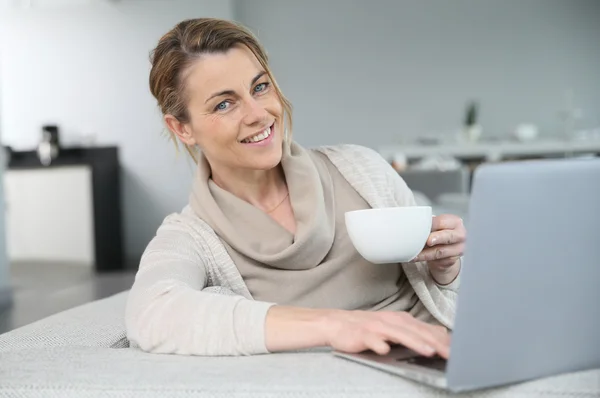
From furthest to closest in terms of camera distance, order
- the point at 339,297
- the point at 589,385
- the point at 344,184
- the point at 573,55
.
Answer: the point at 573,55 → the point at 344,184 → the point at 339,297 → the point at 589,385

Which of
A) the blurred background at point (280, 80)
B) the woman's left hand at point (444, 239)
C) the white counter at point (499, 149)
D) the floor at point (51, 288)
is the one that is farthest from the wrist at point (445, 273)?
the blurred background at point (280, 80)

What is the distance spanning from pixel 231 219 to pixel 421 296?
0.38m

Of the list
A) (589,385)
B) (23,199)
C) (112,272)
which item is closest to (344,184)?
(589,385)

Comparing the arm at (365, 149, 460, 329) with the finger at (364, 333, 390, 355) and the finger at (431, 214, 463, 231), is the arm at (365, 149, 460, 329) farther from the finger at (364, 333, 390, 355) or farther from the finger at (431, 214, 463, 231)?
the finger at (364, 333, 390, 355)

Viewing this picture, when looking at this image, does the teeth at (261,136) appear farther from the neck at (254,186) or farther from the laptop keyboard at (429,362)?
the laptop keyboard at (429,362)

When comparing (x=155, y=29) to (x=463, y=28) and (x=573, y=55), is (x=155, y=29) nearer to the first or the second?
(x=463, y=28)

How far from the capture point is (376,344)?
88 cm

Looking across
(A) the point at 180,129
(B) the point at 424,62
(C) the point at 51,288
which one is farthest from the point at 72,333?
(B) the point at 424,62

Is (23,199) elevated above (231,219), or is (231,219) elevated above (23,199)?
(231,219)

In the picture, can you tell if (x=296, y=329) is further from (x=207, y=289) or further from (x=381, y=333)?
(x=207, y=289)

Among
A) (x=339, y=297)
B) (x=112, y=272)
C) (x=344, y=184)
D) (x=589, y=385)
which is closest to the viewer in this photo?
(x=589, y=385)

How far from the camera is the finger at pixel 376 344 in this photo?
872 millimetres

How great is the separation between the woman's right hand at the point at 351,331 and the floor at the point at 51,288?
3.09 m

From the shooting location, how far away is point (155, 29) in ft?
25.0
